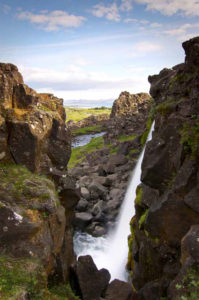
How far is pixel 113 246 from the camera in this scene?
33844mm

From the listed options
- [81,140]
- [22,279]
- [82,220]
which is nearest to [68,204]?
[22,279]

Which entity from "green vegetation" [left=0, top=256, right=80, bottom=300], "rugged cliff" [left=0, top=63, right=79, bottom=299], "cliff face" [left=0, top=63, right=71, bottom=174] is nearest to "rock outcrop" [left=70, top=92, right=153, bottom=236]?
"rugged cliff" [left=0, top=63, right=79, bottom=299]

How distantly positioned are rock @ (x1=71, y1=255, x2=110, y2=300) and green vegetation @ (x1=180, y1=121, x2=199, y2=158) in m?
10.8

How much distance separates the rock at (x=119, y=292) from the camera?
18.7 meters

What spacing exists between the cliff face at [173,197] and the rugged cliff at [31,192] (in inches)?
237

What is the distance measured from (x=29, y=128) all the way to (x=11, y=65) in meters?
5.24

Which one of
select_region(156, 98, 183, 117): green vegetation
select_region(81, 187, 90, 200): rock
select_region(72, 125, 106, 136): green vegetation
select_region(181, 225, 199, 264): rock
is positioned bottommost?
select_region(81, 187, 90, 200): rock

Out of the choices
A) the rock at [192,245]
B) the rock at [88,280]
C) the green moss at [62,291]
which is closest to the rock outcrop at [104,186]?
the rock at [88,280]

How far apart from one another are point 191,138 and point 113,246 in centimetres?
2131

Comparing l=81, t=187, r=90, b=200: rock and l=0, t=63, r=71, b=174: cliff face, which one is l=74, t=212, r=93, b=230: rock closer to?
l=81, t=187, r=90, b=200: rock

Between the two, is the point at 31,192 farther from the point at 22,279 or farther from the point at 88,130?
the point at 88,130

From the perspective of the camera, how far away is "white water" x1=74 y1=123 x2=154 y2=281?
29.3m

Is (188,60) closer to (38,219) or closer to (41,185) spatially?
(41,185)

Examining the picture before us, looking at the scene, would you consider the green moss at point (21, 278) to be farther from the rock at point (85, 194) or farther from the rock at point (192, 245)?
the rock at point (85, 194)
